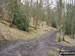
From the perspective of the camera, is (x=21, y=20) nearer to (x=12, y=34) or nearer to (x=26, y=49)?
(x=12, y=34)

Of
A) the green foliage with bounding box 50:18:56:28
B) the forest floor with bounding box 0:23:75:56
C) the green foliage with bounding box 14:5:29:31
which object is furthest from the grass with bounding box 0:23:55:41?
the green foliage with bounding box 50:18:56:28

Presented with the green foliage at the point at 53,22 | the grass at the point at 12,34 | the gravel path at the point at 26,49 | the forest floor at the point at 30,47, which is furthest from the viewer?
the green foliage at the point at 53,22

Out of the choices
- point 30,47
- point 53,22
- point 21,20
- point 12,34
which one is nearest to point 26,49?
point 30,47

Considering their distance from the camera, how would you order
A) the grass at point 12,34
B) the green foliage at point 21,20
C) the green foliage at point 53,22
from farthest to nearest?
→ the green foliage at point 53,22, the green foliage at point 21,20, the grass at point 12,34

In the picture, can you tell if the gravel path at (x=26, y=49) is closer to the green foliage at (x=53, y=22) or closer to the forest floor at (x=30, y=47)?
the forest floor at (x=30, y=47)

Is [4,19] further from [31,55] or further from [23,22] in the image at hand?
Result: [31,55]

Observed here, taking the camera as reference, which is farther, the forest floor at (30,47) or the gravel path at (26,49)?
the forest floor at (30,47)

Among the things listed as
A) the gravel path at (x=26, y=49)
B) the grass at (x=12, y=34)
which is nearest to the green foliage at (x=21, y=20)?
the grass at (x=12, y=34)

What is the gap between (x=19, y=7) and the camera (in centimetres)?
→ 2370

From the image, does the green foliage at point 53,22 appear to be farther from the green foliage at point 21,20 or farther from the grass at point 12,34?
the grass at point 12,34

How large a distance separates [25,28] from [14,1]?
582cm

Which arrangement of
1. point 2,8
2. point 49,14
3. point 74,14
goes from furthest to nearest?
A: point 49,14, point 74,14, point 2,8

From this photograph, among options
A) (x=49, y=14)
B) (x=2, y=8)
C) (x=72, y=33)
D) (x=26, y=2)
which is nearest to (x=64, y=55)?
(x=2, y=8)

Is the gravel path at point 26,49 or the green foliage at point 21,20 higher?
the green foliage at point 21,20
